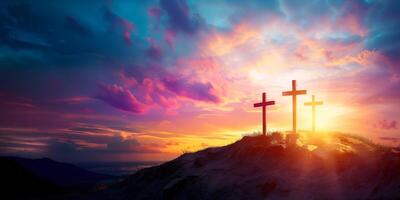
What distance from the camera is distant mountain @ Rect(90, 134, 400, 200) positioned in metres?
15.1

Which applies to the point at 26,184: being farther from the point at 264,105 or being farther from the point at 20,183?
the point at 264,105

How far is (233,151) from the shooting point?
23.1m

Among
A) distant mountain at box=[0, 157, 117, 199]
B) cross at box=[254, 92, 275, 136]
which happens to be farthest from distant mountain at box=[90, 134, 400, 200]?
distant mountain at box=[0, 157, 117, 199]

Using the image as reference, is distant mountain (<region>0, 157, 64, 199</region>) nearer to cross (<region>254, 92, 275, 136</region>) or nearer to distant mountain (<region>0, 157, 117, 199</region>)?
distant mountain (<region>0, 157, 117, 199</region>)

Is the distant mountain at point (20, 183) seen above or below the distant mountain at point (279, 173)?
below

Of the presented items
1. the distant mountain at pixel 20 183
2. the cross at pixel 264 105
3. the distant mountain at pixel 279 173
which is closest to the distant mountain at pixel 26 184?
the distant mountain at pixel 20 183

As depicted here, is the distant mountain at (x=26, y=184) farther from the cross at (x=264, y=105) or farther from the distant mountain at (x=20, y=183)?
the cross at (x=264, y=105)

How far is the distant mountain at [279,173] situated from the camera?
15.1 metres

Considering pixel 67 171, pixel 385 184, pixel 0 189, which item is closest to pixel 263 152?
pixel 385 184

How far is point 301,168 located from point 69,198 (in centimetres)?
1726

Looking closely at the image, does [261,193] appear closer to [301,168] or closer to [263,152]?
[301,168]

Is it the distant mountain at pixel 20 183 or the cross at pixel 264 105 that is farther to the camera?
the distant mountain at pixel 20 183

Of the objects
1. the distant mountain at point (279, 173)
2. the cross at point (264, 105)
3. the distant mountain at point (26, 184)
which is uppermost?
the cross at point (264, 105)

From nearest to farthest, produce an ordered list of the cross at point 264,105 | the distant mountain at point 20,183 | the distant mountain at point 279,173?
1. the distant mountain at point 279,173
2. the cross at point 264,105
3. the distant mountain at point 20,183
